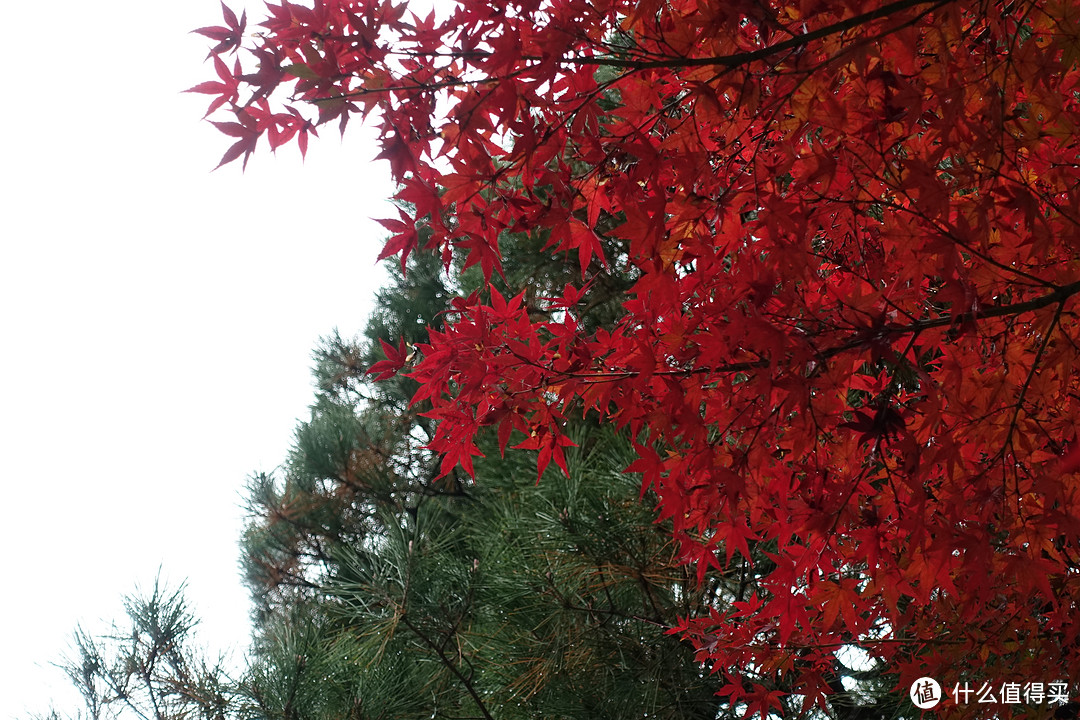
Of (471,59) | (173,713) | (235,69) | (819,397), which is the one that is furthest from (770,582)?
(173,713)

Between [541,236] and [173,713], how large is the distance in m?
1.90

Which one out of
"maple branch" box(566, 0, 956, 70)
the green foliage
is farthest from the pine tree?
"maple branch" box(566, 0, 956, 70)

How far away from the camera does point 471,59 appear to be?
651mm

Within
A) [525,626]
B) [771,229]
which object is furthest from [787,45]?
[525,626]

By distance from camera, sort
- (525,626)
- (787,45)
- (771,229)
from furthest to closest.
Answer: (525,626) < (771,229) < (787,45)

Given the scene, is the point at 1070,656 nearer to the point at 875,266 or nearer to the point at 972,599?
the point at 972,599

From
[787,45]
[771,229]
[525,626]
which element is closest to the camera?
[787,45]

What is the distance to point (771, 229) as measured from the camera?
0.70m

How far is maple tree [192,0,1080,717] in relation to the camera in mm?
652

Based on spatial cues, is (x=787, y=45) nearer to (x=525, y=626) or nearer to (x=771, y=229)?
(x=771, y=229)

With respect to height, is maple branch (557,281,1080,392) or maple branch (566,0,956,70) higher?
maple branch (566,0,956,70)

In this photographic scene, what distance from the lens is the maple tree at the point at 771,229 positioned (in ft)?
2.14

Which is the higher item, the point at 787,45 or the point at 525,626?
the point at 787,45

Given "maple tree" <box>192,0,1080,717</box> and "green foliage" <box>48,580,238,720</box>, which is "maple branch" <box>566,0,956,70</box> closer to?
"maple tree" <box>192,0,1080,717</box>
